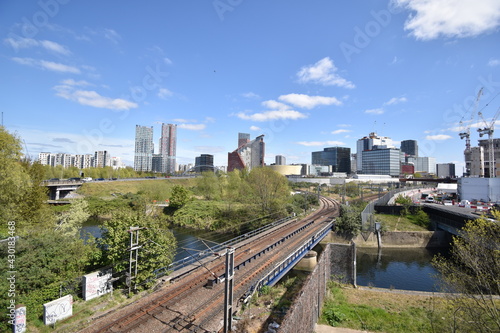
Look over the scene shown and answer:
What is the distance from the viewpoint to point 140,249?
17.6 metres

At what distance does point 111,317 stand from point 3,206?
1539 centimetres

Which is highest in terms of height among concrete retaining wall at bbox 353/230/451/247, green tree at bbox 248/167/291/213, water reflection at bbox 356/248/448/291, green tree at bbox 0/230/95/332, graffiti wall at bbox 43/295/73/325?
green tree at bbox 248/167/291/213

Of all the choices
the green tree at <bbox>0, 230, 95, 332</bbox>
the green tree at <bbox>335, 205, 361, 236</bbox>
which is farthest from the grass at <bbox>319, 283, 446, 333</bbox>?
the green tree at <bbox>335, 205, 361, 236</bbox>

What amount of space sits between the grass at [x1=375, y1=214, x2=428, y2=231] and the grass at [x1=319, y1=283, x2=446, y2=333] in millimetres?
26860

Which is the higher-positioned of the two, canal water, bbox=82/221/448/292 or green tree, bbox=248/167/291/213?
green tree, bbox=248/167/291/213

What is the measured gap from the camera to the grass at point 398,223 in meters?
49.2

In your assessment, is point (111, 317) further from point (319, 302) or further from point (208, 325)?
point (319, 302)

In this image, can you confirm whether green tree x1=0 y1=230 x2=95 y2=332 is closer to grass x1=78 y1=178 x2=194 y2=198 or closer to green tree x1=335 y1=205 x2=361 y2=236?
green tree x1=335 y1=205 x2=361 y2=236

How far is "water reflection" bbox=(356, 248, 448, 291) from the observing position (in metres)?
30.9

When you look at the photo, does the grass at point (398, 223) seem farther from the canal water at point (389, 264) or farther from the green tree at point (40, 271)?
the green tree at point (40, 271)

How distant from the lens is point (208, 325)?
542 inches

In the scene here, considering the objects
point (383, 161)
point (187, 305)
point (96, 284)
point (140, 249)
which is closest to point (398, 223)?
point (187, 305)

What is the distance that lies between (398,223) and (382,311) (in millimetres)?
37315

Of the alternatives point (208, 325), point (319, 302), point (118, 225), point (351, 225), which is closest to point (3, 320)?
point (118, 225)
